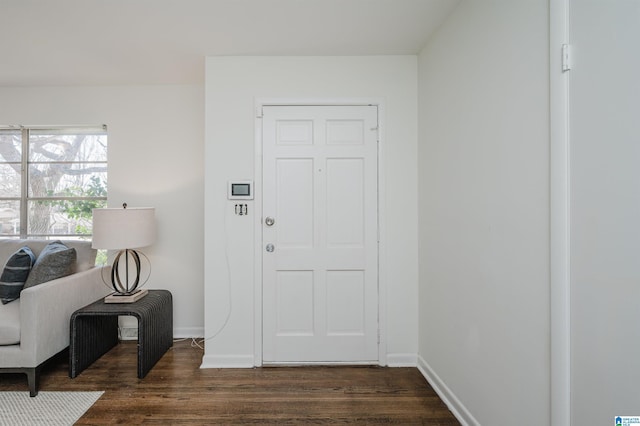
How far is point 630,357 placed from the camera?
959 millimetres

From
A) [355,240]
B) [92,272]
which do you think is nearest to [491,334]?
[355,240]

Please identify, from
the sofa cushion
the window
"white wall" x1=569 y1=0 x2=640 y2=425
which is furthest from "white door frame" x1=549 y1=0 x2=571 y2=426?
the window

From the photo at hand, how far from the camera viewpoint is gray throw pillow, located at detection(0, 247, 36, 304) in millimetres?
2389

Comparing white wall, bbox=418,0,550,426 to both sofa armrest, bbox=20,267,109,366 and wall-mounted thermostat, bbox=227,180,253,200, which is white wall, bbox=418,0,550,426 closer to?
wall-mounted thermostat, bbox=227,180,253,200

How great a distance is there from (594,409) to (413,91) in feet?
7.39

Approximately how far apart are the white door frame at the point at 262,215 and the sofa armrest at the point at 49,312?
1.42m

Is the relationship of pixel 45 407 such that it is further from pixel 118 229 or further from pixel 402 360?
pixel 402 360

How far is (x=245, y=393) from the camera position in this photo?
2166 millimetres

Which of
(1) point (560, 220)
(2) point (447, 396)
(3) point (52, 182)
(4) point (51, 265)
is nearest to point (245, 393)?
(2) point (447, 396)

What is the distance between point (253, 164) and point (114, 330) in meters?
2.05

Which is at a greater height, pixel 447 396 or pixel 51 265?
pixel 51 265

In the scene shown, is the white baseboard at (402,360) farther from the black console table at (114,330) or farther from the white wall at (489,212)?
the black console table at (114,330)

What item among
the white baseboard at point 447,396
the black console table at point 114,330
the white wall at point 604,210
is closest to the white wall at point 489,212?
the white baseboard at point 447,396

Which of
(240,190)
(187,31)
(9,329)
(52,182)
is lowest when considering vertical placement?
(9,329)
